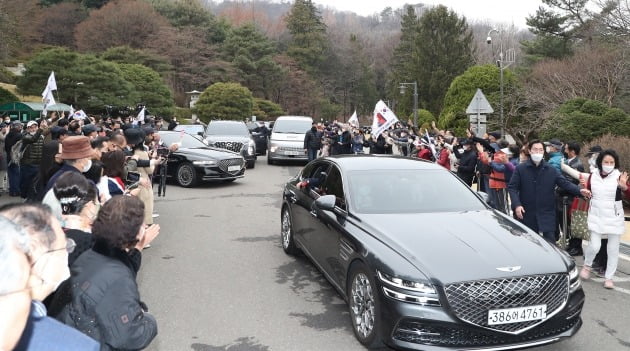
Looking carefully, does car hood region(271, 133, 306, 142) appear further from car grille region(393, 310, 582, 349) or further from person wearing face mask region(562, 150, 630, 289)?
car grille region(393, 310, 582, 349)

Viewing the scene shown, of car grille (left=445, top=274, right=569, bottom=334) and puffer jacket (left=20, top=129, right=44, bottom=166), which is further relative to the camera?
puffer jacket (left=20, top=129, right=44, bottom=166)

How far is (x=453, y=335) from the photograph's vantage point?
3711 mm

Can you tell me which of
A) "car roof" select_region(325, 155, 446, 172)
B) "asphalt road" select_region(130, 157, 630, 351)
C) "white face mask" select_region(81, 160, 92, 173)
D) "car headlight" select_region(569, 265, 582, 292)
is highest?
"white face mask" select_region(81, 160, 92, 173)

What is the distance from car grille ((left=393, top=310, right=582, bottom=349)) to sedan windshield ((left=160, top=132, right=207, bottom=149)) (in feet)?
35.3

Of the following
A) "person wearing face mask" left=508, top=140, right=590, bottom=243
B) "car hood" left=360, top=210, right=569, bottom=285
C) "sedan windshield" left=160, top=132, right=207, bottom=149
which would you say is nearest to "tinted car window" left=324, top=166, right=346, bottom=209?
"car hood" left=360, top=210, right=569, bottom=285

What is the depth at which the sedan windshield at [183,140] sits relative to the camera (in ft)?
45.2

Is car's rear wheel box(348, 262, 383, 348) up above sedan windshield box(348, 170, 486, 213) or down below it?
below

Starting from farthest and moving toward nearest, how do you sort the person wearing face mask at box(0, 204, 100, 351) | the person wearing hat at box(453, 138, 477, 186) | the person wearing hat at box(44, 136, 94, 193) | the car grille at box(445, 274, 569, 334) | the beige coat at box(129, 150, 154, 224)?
the person wearing hat at box(453, 138, 477, 186) → the beige coat at box(129, 150, 154, 224) → the person wearing hat at box(44, 136, 94, 193) → the car grille at box(445, 274, 569, 334) → the person wearing face mask at box(0, 204, 100, 351)

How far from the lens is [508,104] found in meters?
26.0

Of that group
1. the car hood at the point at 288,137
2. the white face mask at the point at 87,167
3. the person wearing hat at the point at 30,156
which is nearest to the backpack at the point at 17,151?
the person wearing hat at the point at 30,156

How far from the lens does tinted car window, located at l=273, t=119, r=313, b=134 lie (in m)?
19.3

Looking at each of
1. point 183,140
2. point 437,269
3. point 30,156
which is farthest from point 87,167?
point 183,140

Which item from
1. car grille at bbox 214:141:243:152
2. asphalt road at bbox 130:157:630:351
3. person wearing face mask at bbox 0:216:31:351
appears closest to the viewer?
person wearing face mask at bbox 0:216:31:351

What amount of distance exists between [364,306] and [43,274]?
3.01m
